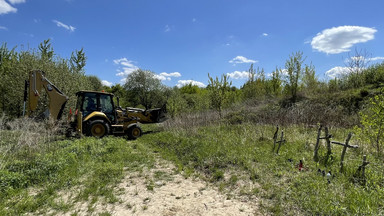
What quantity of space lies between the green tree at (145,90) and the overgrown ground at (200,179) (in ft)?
91.3

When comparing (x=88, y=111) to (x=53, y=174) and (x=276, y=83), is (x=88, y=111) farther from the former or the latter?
(x=276, y=83)

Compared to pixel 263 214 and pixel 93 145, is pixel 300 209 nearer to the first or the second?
pixel 263 214

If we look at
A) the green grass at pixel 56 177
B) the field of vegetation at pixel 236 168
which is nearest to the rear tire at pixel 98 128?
the field of vegetation at pixel 236 168

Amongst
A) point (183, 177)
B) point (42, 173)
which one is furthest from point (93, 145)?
point (183, 177)

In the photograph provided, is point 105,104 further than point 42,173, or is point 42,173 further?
point 105,104

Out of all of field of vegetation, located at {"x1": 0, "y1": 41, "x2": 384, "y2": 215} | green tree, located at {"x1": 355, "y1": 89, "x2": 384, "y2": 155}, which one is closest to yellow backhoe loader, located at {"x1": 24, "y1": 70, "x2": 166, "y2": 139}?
field of vegetation, located at {"x1": 0, "y1": 41, "x2": 384, "y2": 215}

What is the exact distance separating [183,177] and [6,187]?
3502mm

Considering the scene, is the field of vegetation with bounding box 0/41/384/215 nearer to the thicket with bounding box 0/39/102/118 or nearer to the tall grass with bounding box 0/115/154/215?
the tall grass with bounding box 0/115/154/215

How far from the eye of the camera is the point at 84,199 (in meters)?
3.69

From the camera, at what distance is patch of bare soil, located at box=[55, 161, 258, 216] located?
340 centimetres

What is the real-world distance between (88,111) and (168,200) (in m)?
7.57

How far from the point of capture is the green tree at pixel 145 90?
34.7 m

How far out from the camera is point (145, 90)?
3488cm

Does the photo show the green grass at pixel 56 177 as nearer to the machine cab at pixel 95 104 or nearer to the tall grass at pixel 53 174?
the tall grass at pixel 53 174
